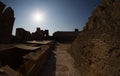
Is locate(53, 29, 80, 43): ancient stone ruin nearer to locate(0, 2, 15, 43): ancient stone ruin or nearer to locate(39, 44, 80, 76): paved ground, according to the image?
locate(0, 2, 15, 43): ancient stone ruin

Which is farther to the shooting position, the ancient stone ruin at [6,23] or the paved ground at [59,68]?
the ancient stone ruin at [6,23]

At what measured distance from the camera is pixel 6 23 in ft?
50.5

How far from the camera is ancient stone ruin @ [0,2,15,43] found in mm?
14499

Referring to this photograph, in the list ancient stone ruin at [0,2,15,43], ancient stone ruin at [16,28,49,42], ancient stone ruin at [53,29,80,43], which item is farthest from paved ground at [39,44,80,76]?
ancient stone ruin at [53,29,80,43]

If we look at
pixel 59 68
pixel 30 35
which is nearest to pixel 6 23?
pixel 30 35

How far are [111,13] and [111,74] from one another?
2.78 metres

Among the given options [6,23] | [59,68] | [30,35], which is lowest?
[59,68]

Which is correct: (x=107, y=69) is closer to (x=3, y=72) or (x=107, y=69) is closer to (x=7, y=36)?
(x=3, y=72)

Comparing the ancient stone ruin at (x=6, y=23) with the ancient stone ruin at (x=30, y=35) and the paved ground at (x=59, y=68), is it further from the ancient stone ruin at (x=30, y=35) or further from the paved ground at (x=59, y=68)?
the paved ground at (x=59, y=68)

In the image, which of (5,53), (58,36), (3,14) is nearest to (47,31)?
(58,36)

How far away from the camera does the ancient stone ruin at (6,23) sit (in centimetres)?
1450

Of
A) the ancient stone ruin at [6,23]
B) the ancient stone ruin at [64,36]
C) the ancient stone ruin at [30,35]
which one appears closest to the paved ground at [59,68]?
the ancient stone ruin at [6,23]

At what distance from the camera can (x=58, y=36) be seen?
37219mm

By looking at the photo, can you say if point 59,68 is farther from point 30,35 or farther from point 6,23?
point 30,35
